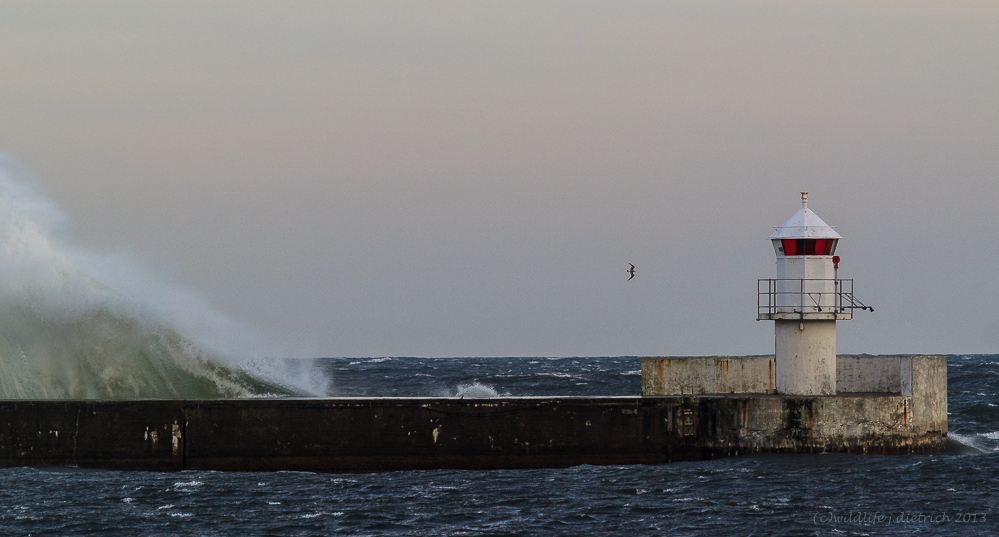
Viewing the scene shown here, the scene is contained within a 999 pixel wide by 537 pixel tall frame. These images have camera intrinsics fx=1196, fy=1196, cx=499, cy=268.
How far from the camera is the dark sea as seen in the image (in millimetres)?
15805

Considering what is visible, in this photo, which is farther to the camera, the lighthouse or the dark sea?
the lighthouse

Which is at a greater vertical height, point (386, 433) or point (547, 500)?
point (386, 433)

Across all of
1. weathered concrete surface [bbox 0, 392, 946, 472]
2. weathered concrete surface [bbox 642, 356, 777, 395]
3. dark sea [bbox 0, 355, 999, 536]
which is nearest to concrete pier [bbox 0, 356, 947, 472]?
weathered concrete surface [bbox 0, 392, 946, 472]

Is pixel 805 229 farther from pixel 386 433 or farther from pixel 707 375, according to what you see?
pixel 386 433

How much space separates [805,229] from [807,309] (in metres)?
1.35

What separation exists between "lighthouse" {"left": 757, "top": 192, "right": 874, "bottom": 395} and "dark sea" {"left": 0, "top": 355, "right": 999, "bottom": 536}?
1545 millimetres

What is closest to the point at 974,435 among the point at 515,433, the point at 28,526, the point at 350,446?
the point at 515,433

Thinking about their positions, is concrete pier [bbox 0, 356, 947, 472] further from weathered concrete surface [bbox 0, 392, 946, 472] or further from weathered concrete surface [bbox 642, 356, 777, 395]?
weathered concrete surface [bbox 642, 356, 777, 395]

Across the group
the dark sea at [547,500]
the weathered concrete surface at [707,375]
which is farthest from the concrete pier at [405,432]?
the weathered concrete surface at [707,375]

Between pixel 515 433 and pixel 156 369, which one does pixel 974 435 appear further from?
pixel 156 369

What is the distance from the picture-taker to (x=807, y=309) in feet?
65.5

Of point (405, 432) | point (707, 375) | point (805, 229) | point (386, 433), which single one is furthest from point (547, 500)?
point (805, 229)

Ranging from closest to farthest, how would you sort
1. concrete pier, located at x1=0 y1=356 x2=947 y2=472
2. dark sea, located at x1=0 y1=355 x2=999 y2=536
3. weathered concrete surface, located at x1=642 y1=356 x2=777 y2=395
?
dark sea, located at x1=0 y1=355 x2=999 y2=536 → concrete pier, located at x1=0 y1=356 x2=947 y2=472 → weathered concrete surface, located at x1=642 y1=356 x2=777 y2=395

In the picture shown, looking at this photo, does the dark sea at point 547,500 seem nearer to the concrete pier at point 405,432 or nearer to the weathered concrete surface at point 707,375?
the concrete pier at point 405,432
